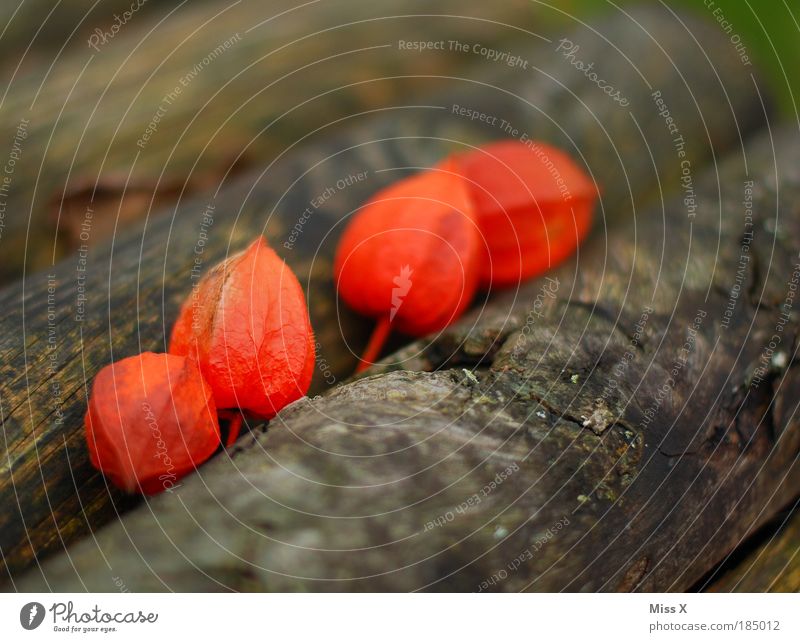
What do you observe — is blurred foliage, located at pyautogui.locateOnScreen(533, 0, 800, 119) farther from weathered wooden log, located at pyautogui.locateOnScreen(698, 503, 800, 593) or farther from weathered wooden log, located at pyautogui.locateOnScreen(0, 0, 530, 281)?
weathered wooden log, located at pyautogui.locateOnScreen(698, 503, 800, 593)

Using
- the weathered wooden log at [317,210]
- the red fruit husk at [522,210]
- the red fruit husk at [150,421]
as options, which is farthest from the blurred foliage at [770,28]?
the red fruit husk at [150,421]

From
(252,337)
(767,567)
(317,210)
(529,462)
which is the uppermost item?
(317,210)

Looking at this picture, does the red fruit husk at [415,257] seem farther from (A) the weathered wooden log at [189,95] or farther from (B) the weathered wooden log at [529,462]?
(A) the weathered wooden log at [189,95]

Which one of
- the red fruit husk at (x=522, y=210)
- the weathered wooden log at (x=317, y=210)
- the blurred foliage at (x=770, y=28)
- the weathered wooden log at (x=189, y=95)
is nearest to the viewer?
the weathered wooden log at (x=317, y=210)

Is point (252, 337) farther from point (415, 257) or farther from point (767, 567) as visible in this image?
point (767, 567)

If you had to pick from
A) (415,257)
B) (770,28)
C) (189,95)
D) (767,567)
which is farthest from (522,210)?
(770,28)
